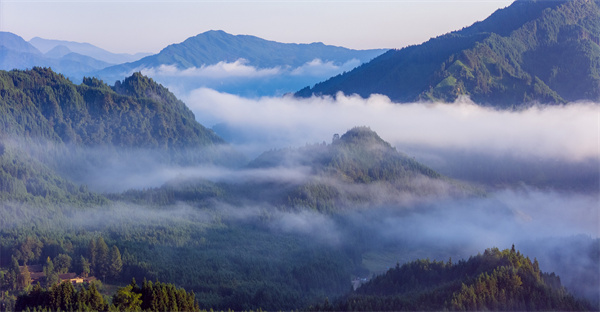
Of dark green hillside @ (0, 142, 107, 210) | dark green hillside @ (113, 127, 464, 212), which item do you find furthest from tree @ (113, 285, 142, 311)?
dark green hillside @ (113, 127, 464, 212)

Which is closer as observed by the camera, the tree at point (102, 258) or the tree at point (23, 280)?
the tree at point (23, 280)

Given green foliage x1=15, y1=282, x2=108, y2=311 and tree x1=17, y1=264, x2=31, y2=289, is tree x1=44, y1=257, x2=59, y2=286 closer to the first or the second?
tree x1=17, y1=264, x2=31, y2=289

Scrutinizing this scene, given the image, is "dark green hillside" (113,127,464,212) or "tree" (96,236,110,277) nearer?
"tree" (96,236,110,277)

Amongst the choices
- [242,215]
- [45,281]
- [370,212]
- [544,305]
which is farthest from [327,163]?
[544,305]

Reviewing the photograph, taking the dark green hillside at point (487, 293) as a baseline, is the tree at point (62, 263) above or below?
above

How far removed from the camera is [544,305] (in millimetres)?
88938

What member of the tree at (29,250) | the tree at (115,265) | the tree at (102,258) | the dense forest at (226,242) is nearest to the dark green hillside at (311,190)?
the dense forest at (226,242)

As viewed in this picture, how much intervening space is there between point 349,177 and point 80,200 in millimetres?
75651

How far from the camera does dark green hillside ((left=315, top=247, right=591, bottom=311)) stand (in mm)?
88438

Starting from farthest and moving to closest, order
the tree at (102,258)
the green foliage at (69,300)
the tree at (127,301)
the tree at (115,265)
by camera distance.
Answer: the tree at (102,258)
the tree at (115,265)
the green foliage at (69,300)
the tree at (127,301)

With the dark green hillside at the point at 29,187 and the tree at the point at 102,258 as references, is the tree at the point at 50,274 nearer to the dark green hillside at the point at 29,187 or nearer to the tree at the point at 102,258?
the tree at the point at 102,258

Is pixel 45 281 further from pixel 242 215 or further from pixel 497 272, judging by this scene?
pixel 497 272

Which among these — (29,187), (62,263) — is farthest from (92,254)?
(29,187)

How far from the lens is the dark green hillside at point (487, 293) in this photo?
3482 inches
